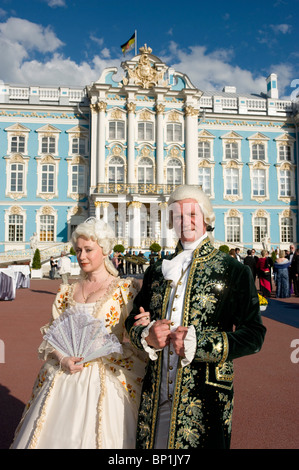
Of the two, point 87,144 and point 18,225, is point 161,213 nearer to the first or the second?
point 87,144

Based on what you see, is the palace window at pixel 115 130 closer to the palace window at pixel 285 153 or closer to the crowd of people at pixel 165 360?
the palace window at pixel 285 153

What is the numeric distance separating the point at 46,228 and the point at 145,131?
1054cm

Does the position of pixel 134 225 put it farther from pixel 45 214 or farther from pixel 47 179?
pixel 47 179

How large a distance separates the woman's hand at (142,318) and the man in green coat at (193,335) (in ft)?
0.06

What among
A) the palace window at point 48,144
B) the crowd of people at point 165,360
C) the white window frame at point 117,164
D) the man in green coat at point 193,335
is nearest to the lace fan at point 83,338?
the crowd of people at point 165,360

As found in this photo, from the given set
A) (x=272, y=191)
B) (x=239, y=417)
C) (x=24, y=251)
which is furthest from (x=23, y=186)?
(x=239, y=417)

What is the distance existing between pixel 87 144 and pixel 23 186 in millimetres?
5827

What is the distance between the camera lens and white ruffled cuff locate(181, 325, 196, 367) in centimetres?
174

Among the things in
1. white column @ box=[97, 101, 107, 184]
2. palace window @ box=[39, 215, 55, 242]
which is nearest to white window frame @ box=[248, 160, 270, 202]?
white column @ box=[97, 101, 107, 184]

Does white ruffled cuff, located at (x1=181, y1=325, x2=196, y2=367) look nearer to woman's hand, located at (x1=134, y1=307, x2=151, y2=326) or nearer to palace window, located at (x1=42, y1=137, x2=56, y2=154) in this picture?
woman's hand, located at (x1=134, y1=307, x2=151, y2=326)

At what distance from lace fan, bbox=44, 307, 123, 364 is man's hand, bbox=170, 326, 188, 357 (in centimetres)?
49

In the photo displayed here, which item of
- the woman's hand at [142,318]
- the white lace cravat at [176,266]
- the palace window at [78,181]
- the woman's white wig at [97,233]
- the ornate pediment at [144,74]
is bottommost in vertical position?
the woman's hand at [142,318]

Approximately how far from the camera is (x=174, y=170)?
2845 centimetres

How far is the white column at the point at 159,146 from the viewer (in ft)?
91.1
